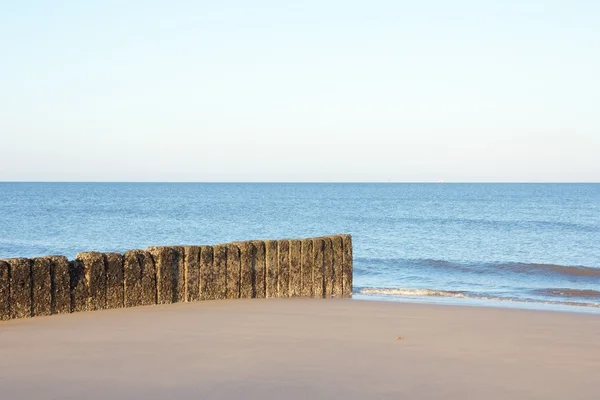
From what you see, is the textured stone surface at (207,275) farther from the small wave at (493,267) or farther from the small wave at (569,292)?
the small wave at (493,267)

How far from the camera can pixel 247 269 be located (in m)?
10.8

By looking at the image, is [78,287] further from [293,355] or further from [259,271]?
[293,355]

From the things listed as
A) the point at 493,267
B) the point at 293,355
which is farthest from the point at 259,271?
the point at 493,267

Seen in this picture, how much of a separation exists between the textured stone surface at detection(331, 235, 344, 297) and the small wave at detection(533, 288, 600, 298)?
25.6 feet

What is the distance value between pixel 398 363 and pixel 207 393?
1.98 metres

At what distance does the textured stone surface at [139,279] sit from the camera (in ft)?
30.7

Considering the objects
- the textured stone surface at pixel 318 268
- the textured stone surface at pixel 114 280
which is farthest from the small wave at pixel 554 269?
the textured stone surface at pixel 114 280

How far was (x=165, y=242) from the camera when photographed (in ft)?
115

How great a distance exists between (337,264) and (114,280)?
4.23m

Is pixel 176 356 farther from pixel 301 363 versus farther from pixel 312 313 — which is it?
pixel 312 313

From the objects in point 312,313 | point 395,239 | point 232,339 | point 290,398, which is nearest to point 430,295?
point 312,313

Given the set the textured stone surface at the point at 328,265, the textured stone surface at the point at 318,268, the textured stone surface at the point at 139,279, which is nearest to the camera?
the textured stone surface at the point at 139,279

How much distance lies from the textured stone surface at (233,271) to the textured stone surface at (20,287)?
3.04m

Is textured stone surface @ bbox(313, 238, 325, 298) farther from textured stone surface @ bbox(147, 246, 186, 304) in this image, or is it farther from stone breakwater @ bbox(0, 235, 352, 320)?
textured stone surface @ bbox(147, 246, 186, 304)
